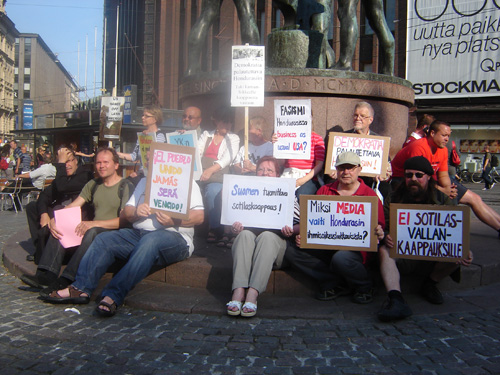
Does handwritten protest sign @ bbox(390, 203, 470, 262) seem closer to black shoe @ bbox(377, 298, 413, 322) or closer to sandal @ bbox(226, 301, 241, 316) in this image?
black shoe @ bbox(377, 298, 413, 322)

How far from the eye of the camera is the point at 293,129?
5.51 m

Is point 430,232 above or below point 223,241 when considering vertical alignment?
above

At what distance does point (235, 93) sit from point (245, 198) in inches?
64.7

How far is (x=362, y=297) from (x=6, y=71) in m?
90.7

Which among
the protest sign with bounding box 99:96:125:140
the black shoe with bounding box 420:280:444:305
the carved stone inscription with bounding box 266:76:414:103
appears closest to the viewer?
the black shoe with bounding box 420:280:444:305

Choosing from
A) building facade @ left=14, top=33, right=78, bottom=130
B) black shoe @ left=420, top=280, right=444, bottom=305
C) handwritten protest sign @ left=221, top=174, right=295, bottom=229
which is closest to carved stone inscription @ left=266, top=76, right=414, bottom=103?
handwritten protest sign @ left=221, top=174, right=295, bottom=229

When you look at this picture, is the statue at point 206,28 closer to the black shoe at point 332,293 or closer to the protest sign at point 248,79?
the protest sign at point 248,79

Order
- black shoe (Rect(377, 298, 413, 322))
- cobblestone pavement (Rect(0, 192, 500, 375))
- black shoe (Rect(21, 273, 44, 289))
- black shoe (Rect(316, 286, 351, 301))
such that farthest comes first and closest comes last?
black shoe (Rect(21, 273, 44, 289))
black shoe (Rect(316, 286, 351, 301))
black shoe (Rect(377, 298, 413, 322))
cobblestone pavement (Rect(0, 192, 500, 375))

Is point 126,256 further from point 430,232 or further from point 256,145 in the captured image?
point 430,232

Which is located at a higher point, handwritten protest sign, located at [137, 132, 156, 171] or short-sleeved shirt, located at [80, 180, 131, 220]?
handwritten protest sign, located at [137, 132, 156, 171]

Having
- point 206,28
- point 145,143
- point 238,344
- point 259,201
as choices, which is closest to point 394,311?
point 238,344

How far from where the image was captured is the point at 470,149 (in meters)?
27.1

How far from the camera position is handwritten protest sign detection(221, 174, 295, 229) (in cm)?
454

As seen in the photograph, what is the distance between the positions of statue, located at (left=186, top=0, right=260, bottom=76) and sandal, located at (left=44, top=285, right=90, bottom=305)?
4.14 meters
